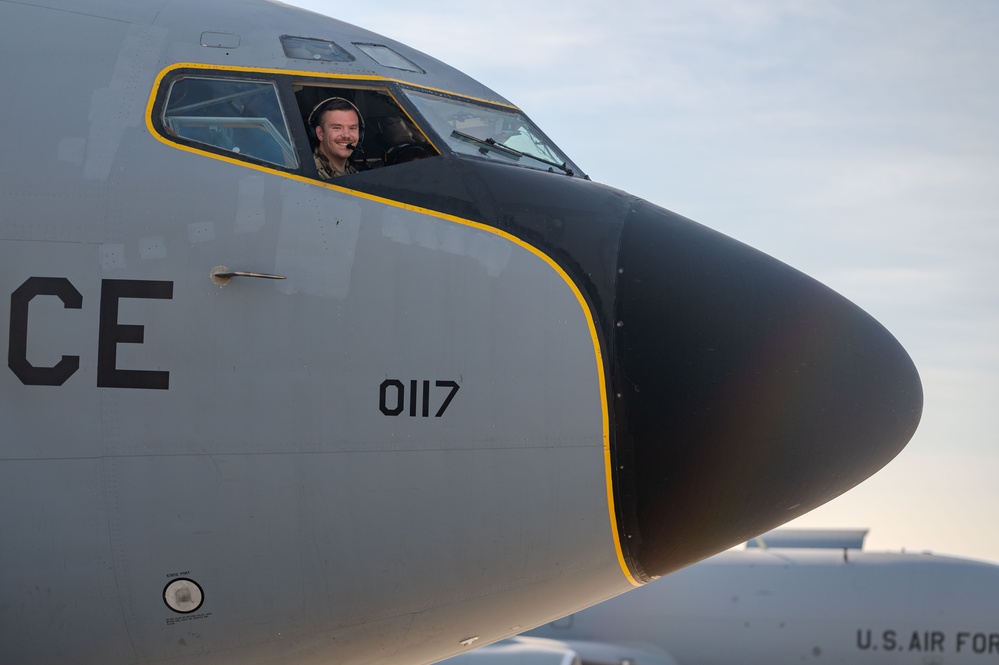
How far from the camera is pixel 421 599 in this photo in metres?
6.18

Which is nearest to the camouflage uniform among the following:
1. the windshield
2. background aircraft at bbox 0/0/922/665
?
background aircraft at bbox 0/0/922/665

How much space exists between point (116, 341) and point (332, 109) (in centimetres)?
160

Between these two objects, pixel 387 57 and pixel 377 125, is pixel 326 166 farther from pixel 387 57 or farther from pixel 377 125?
pixel 387 57

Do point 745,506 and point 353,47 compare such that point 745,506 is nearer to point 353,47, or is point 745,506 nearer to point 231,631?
point 231,631

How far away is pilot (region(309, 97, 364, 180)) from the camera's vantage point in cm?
648

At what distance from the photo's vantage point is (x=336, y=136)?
21.3 ft

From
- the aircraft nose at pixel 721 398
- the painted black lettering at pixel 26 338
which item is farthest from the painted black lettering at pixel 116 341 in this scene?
the aircraft nose at pixel 721 398

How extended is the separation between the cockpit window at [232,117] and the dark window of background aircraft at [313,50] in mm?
263

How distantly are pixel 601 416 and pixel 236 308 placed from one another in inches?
68.9

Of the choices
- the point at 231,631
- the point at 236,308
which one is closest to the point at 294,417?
the point at 236,308

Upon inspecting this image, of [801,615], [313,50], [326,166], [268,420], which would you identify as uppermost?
[313,50]

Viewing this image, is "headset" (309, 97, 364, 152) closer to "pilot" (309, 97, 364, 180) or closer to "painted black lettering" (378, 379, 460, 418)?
"pilot" (309, 97, 364, 180)

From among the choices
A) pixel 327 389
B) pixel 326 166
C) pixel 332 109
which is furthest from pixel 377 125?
pixel 327 389

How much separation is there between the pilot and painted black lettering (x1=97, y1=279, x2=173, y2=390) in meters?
1.13
